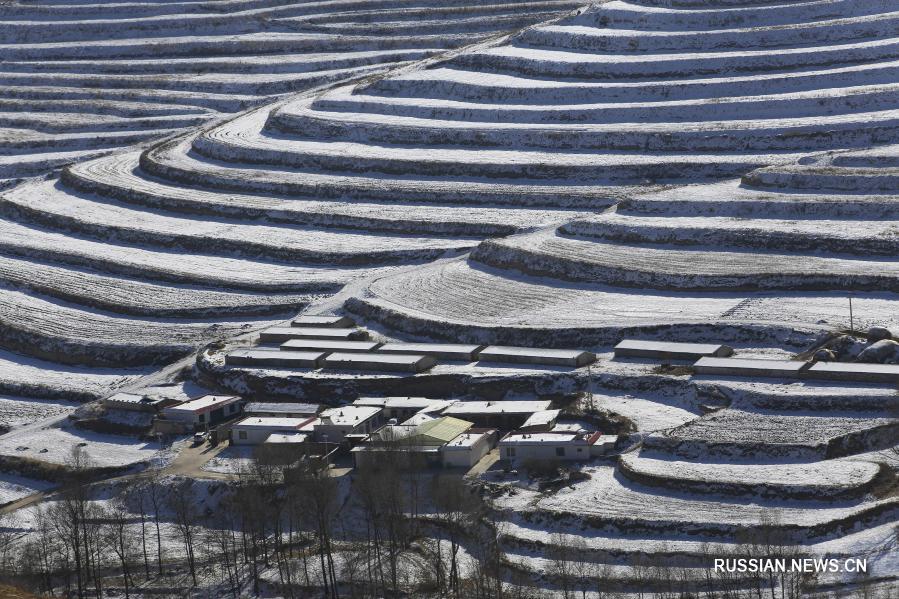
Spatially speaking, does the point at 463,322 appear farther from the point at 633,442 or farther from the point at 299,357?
the point at 633,442

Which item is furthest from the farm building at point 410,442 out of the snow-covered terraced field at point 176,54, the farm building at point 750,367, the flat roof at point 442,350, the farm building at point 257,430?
the snow-covered terraced field at point 176,54

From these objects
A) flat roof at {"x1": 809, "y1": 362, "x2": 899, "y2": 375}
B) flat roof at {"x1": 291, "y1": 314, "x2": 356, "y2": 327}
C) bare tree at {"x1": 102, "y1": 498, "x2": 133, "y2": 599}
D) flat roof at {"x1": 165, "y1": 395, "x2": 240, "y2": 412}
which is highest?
flat roof at {"x1": 809, "y1": 362, "x2": 899, "y2": 375}

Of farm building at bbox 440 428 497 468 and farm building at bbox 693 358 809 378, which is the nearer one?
farm building at bbox 440 428 497 468

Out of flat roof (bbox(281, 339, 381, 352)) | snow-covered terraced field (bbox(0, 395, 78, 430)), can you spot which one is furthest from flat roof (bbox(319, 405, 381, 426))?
snow-covered terraced field (bbox(0, 395, 78, 430))

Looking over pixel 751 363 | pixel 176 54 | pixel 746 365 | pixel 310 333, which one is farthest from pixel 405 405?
pixel 176 54

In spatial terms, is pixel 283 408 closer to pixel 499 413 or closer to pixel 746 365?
pixel 499 413

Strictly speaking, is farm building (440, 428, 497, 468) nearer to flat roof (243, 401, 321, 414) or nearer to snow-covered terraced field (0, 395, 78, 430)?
flat roof (243, 401, 321, 414)

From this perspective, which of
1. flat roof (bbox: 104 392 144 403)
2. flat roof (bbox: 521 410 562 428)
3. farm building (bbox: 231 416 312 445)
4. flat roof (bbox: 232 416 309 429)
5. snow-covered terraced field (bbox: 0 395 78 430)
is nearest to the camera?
flat roof (bbox: 521 410 562 428)
